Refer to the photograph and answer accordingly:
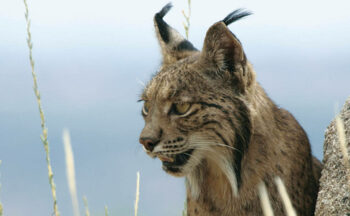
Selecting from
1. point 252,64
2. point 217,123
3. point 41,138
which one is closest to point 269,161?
point 217,123

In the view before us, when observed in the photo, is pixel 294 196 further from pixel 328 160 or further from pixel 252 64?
pixel 252 64

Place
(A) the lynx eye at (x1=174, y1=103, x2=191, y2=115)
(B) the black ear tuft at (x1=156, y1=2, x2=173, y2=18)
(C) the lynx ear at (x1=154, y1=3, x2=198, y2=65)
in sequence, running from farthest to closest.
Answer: (B) the black ear tuft at (x1=156, y1=2, x2=173, y2=18)
(C) the lynx ear at (x1=154, y1=3, x2=198, y2=65)
(A) the lynx eye at (x1=174, y1=103, x2=191, y2=115)

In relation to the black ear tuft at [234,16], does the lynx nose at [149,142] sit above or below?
below

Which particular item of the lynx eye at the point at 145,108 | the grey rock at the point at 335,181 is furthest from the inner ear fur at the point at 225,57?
the grey rock at the point at 335,181

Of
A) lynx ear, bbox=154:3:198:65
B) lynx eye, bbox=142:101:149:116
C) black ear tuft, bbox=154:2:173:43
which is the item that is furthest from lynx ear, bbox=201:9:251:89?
black ear tuft, bbox=154:2:173:43

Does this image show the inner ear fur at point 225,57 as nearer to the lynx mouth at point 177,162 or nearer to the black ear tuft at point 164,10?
the lynx mouth at point 177,162

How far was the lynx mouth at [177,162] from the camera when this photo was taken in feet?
12.8

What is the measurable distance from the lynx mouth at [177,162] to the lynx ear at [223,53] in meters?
0.70

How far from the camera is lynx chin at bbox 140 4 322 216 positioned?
12.7 ft

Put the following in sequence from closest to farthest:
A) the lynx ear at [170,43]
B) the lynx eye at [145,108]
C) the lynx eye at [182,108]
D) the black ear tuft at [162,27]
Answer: the lynx eye at [182,108], the lynx eye at [145,108], the lynx ear at [170,43], the black ear tuft at [162,27]

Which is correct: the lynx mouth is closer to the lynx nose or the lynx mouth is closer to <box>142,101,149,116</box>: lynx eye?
the lynx nose

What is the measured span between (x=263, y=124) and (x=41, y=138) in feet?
6.08

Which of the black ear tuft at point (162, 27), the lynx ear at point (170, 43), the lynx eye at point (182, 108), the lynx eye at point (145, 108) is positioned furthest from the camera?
the black ear tuft at point (162, 27)

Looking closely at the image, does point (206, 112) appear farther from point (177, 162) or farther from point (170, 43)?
point (170, 43)
